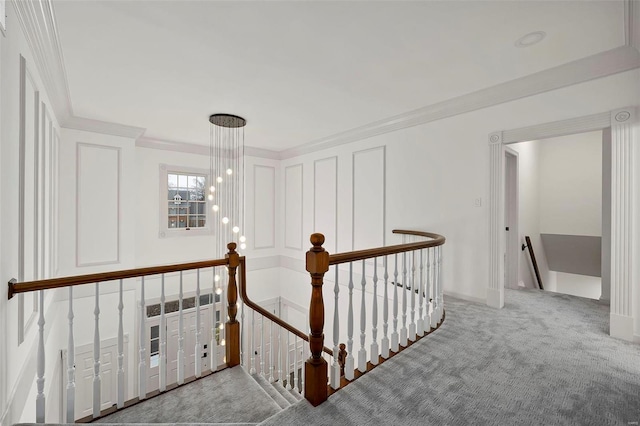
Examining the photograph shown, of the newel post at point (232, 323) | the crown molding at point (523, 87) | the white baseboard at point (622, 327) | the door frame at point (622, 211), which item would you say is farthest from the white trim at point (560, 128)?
the newel post at point (232, 323)

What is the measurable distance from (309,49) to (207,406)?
292cm

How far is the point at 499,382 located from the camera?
75.7 inches

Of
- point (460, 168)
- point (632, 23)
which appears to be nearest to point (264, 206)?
point (460, 168)

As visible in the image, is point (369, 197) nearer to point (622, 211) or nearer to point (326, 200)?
point (326, 200)

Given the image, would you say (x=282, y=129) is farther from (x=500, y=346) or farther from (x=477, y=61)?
(x=500, y=346)

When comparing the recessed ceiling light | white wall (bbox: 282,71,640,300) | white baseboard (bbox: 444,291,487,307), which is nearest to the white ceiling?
the recessed ceiling light

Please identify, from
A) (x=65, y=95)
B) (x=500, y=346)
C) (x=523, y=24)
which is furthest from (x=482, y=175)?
(x=65, y=95)

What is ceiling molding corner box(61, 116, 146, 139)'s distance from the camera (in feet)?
14.3

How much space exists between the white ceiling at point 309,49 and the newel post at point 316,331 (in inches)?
68.6

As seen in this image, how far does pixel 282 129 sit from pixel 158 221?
9.77 ft

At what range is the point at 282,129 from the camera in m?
5.12

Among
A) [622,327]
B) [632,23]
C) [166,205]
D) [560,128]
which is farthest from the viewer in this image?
[166,205]

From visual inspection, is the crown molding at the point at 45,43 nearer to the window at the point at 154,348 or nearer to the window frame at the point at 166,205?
the window frame at the point at 166,205

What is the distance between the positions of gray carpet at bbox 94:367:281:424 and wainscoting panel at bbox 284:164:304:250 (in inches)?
170
